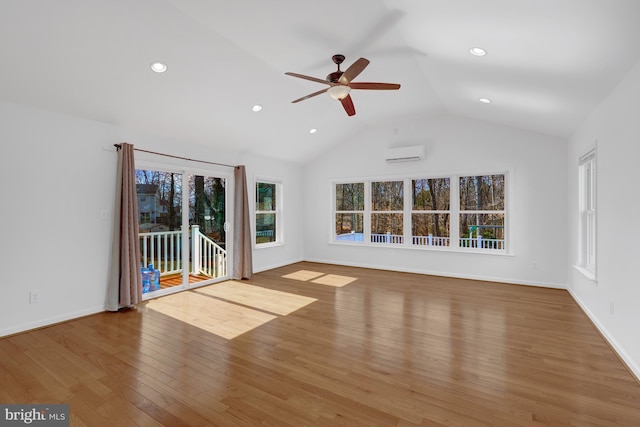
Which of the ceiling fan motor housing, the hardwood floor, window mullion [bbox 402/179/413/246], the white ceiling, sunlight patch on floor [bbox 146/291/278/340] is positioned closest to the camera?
the hardwood floor

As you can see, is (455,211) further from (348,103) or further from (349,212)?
(348,103)

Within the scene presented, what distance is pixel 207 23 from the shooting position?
3143 millimetres

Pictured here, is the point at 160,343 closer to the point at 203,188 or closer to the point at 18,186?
the point at 18,186

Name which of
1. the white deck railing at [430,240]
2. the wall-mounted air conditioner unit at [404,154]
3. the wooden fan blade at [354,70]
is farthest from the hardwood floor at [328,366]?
the wall-mounted air conditioner unit at [404,154]

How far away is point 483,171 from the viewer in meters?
5.77

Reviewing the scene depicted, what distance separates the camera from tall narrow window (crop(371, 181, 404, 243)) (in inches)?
265

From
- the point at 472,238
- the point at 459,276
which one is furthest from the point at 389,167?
the point at 459,276

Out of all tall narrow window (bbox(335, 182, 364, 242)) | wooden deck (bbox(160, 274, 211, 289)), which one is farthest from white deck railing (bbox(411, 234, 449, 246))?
wooden deck (bbox(160, 274, 211, 289))

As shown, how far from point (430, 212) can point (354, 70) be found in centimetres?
399

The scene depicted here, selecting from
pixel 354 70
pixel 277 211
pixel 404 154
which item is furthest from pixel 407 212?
pixel 354 70

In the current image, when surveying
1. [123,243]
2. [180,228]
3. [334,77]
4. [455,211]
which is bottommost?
[123,243]

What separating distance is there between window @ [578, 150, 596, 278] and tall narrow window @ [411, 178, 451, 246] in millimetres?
2121

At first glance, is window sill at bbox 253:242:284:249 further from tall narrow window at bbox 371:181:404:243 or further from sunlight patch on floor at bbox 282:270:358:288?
tall narrow window at bbox 371:181:404:243

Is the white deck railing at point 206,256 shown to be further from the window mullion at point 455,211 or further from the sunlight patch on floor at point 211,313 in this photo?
the window mullion at point 455,211
